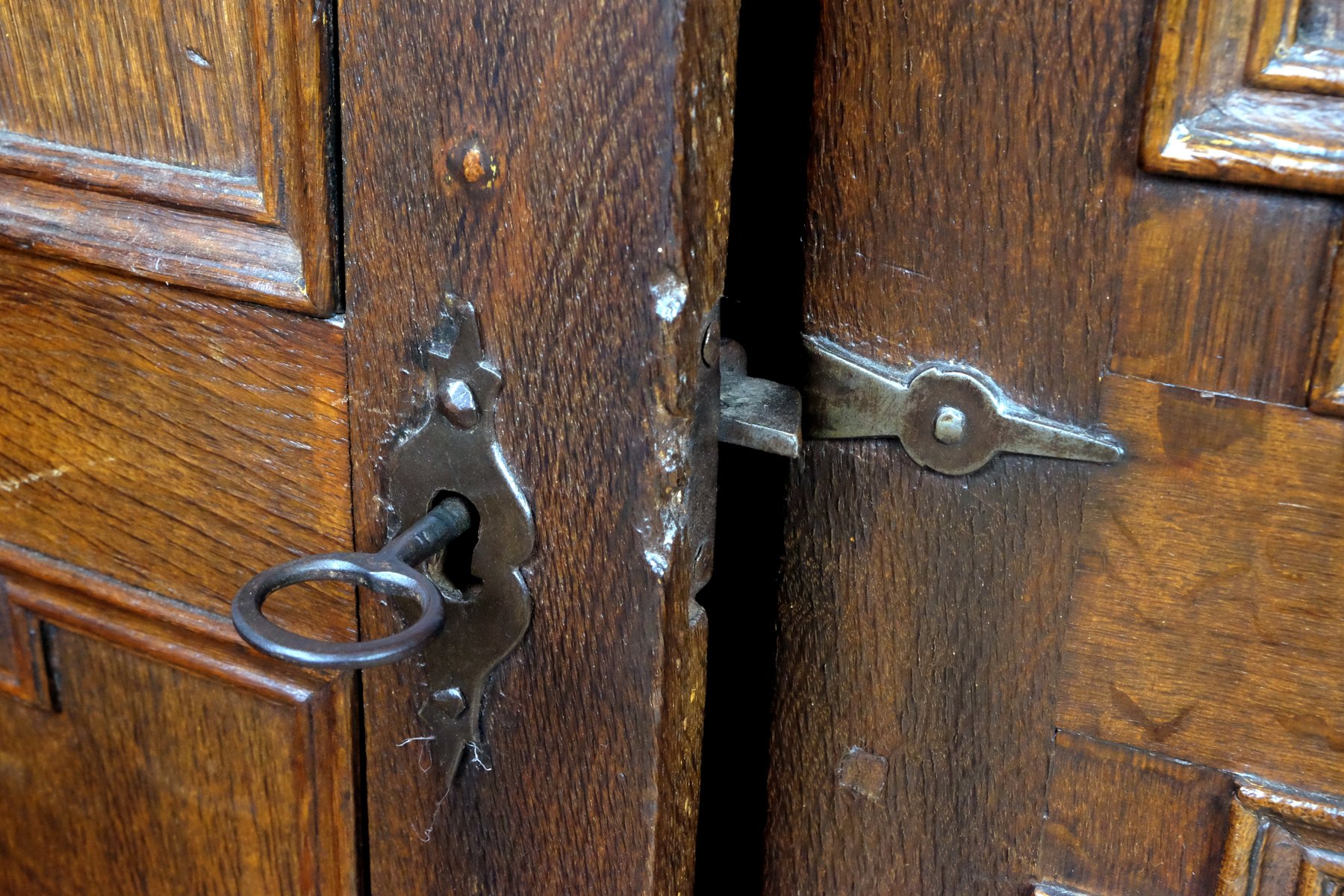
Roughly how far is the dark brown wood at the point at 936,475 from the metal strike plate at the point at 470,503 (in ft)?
0.45

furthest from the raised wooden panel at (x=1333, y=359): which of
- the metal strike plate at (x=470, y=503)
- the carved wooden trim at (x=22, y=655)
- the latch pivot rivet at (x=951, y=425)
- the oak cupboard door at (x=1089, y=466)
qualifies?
the carved wooden trim at (x=22, y=655)

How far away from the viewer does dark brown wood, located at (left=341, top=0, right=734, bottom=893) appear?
1.39 feet

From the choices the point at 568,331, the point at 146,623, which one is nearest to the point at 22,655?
the point at 146,623

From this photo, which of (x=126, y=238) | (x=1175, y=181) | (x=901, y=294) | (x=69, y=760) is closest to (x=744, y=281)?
(x=901, y=294)

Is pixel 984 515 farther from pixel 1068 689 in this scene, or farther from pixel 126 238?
pixel 126 238

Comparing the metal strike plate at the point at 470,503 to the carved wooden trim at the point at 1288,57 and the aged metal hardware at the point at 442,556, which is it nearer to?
the aged metal hardware at the point at 442,556

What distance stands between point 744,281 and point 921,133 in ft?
0.34

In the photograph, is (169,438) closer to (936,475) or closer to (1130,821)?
(936,475)

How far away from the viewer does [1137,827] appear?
1.73 ft

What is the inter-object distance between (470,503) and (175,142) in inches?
8.8

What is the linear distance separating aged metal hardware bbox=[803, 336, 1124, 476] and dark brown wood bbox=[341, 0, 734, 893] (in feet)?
0.27

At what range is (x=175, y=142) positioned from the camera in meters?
0.54

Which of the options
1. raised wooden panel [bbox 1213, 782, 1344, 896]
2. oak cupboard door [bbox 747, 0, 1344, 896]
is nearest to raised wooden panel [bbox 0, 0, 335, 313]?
oak cupboard door [bbox 747, 0, 1344, 896]

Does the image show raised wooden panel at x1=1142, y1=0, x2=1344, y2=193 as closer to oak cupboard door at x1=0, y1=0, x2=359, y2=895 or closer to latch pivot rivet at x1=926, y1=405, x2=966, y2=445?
latch pivot rivet at x1=926, y1=405, x2=966, y2=445
